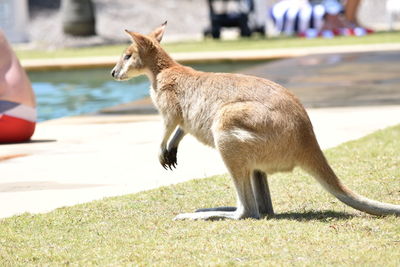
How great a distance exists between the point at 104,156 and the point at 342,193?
10.9 ft

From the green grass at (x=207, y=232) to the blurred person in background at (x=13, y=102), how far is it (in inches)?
111

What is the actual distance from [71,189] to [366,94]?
642 cm

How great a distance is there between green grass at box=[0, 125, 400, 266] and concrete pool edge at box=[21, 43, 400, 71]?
12.0m

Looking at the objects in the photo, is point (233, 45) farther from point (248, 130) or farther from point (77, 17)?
point (248, 130)

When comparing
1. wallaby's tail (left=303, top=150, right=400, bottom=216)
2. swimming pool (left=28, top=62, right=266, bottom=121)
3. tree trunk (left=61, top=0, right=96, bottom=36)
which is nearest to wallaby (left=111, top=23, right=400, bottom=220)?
wallaby's tail (left=303, top=150, right=400, bottom=216)

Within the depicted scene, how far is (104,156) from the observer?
28.7 feet

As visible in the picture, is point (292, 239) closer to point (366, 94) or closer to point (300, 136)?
point (300, 136)

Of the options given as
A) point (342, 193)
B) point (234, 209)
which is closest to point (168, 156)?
point (234, 209)

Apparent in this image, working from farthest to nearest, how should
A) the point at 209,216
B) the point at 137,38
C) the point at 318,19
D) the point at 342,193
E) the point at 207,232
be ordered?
the point at 318,19, the point at 137,38, the point at 209,216, the point at 342,193, the point at 207,232

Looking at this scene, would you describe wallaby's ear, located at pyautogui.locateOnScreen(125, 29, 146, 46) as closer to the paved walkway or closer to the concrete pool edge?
the paved walkway

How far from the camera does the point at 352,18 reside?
2761cm

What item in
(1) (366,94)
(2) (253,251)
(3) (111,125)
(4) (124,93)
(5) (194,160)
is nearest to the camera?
(2) (253,251)

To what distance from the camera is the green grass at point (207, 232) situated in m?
5.09

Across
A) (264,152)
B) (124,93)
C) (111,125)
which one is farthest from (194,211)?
(124,93)
